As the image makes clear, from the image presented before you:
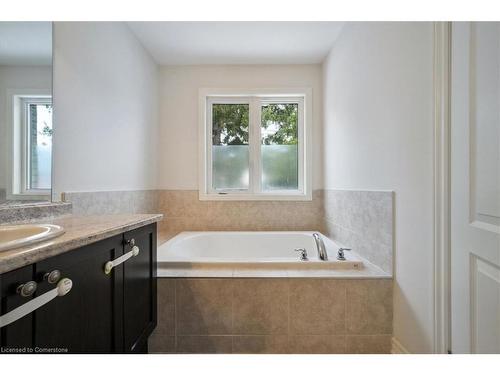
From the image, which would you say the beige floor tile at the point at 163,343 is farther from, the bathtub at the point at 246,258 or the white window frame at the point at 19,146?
the white window frame at the point at 19,146

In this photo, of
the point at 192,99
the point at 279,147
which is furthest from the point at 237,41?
the point at 279,147

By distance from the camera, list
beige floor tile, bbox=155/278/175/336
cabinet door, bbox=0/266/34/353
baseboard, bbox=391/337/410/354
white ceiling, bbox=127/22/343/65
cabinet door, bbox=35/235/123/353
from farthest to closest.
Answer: white ceiling, bbox=127/22/343/65
beige floor tile, bbox=155/278/175/336
baseboard, bbox=391/337/410/354
cabinet door, bbox=35/235/123/353
cabinet door, bbox=0/266/34/353

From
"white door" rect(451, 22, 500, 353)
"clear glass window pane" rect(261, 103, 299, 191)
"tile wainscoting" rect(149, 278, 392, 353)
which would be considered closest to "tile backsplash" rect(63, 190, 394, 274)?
"clear glass window pane" rect(261, 103, 299, 191)

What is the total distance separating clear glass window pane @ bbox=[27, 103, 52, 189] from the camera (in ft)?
3.78

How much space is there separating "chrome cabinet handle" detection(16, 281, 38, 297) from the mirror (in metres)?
0.75

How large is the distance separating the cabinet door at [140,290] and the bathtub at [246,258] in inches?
10.7

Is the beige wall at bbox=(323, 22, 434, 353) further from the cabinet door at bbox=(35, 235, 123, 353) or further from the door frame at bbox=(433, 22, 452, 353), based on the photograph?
the cabinet door at bbox=(35, 235, 123, 353)

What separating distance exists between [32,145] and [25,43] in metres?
0.47

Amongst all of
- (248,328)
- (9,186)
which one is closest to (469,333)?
(248,328)

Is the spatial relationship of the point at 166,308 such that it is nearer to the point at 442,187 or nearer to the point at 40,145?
the point at 40,145

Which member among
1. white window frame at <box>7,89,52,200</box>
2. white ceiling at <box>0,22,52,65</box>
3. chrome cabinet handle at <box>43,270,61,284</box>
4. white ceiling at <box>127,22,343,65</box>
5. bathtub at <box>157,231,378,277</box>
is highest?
white ceiling at <box>127,22,343,65</box>

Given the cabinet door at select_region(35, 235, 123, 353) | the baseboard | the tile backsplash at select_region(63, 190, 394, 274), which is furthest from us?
the tile backsplash at select_region(63, 190, 394, 274)

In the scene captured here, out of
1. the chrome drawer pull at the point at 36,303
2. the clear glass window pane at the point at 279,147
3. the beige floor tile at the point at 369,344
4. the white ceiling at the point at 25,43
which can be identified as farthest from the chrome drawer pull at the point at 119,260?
the clear glass window pane at the point at 279,147
